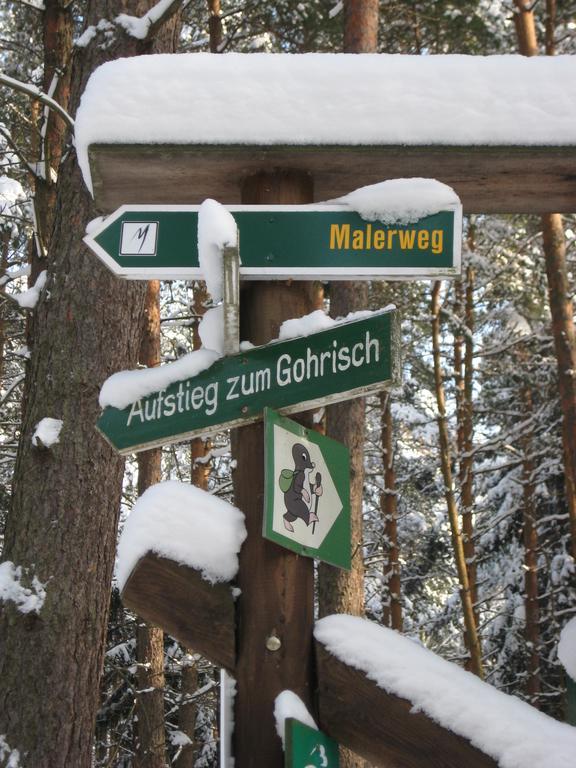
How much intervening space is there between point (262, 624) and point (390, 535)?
11203mm

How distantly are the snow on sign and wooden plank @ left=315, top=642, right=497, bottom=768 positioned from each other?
0.78 feet

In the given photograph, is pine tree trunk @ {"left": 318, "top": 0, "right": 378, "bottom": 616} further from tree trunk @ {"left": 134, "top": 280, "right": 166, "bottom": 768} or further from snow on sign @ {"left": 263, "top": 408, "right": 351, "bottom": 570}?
snow on sign @ {"left": 263, "top": 408, "right": 351, "bottom": 570}

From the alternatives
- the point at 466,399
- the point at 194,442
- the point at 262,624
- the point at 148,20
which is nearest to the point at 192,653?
the point at 194,442

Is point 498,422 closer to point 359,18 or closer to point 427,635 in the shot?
point 427,635

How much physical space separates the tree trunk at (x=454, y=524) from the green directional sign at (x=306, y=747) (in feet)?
32.4

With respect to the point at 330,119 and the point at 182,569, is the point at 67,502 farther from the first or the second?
the point at 330,119

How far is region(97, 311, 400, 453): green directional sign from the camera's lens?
1.98 m

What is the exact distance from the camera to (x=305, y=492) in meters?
1.94

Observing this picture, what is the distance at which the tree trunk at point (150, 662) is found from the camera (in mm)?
10227

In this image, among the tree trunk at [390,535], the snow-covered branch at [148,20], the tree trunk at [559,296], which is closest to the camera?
the snow-covered branch at [148,20]

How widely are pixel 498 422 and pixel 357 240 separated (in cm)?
1505

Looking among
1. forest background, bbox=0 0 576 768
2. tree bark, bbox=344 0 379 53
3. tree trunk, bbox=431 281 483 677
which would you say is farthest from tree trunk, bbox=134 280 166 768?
tree trunk, bbox=431 281 483 677

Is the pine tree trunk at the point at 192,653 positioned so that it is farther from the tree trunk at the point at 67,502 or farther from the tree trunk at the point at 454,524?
the tree trunk at the point at 67,502

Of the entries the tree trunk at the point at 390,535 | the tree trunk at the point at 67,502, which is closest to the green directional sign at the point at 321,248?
the tree trunk at the point at 67,502
